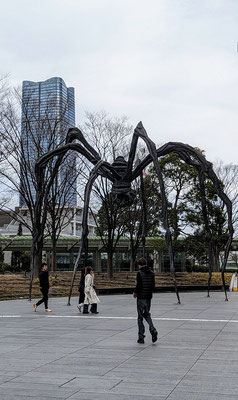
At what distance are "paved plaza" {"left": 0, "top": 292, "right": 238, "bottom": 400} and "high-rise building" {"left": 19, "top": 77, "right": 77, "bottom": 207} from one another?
1305cm

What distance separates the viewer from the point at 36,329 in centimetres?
920

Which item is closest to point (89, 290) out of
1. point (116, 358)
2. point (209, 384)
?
point (116, 358)

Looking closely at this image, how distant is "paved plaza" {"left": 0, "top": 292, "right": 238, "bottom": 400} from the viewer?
15.0 feet

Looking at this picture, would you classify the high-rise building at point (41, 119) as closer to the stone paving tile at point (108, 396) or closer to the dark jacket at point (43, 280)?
the dark jacket at point (43, 280)

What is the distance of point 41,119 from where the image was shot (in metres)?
22.9

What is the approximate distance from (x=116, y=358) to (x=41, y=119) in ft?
59.8

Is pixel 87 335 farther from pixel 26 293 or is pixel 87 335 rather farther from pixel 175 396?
pixel 26 293

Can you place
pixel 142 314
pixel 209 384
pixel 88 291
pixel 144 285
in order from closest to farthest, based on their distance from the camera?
1. pixel 209 384
2. pixel 142 314
3. pixel 144 285
4. pixel 88 291

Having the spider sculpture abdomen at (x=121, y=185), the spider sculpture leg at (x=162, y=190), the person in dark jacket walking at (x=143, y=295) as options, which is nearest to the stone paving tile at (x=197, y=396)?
the person in dark jacket walking at (x=143, y=295)

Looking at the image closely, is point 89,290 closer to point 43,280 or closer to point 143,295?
point 43,280

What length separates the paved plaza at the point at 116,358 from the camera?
15.0ft

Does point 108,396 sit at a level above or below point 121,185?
below

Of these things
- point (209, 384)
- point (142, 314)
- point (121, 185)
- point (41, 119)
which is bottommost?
point (209, 384)

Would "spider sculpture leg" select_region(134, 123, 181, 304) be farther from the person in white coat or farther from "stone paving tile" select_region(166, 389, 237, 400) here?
"stone paving tile" select_region(166, 389, 237, 400)
